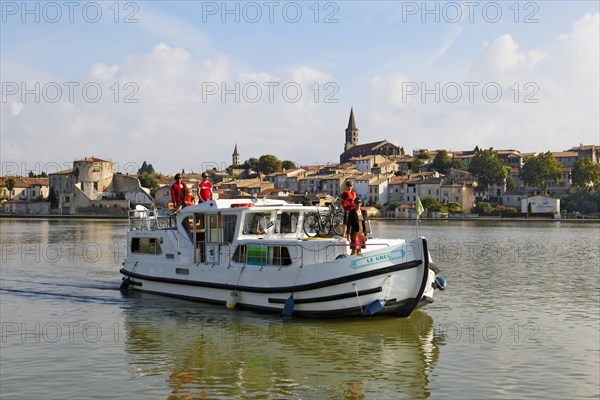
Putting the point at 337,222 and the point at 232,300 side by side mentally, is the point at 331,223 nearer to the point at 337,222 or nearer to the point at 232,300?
the point at 337,222

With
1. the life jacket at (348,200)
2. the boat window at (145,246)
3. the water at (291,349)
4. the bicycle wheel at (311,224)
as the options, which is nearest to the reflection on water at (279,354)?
the water at (291,349)

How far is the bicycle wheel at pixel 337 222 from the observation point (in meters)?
20.5

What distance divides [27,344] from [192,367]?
181 inches

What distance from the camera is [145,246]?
24172 mm

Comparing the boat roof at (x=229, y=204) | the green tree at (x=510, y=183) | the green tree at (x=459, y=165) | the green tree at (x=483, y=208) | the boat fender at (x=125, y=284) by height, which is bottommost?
the boat fender at (x=125, y=284)

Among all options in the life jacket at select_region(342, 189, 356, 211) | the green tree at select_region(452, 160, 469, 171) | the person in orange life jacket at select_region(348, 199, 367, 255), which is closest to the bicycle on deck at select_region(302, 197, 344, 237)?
the life jacket at select_region(342, 189, 356, 211)

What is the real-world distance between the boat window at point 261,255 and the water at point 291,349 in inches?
59.0

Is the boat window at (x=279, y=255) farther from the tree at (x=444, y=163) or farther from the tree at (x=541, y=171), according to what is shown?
the tree at (x=444, y=163)

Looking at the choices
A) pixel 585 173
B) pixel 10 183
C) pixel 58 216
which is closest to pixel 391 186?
pixel 585 173

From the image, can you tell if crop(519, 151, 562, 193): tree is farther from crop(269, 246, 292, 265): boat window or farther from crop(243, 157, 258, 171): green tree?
crop(269, 246, 292, 265): boat window

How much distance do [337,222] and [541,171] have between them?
121m

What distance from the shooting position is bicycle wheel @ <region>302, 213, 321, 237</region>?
21.1m

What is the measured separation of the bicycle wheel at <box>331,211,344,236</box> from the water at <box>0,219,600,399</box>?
3.20 metres

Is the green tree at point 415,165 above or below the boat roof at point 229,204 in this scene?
above
